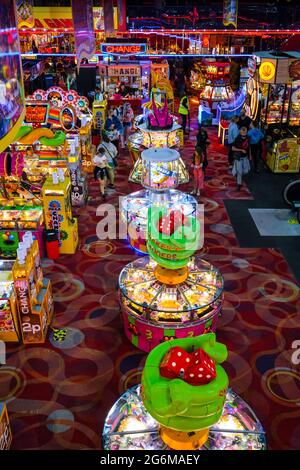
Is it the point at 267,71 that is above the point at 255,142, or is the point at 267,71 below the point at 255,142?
above

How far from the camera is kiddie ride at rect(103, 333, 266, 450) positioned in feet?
9.90

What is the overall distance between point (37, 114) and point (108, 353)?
6.57 m

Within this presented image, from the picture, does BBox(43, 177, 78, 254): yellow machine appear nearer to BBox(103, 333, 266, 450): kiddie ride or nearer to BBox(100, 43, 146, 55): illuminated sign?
BBox(103, 333, 266, 450): kiddie ride

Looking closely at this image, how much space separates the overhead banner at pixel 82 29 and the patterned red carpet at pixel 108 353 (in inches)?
265

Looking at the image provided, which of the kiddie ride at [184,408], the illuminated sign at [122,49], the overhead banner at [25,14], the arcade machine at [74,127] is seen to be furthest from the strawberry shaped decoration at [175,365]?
the illuminated sign at [122,49]

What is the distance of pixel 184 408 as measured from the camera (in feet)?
9.68

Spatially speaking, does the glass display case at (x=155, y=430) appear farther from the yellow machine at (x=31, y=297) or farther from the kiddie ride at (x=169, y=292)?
the yellow machine at (x=31, y=297)

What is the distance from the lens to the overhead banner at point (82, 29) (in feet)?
41.6

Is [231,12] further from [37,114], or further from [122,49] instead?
[37,114]

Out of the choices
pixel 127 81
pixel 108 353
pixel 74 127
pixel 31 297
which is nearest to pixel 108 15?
pixel 127 81

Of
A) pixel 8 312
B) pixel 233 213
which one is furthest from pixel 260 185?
pixel 8 312

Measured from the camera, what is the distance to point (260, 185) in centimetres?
1109

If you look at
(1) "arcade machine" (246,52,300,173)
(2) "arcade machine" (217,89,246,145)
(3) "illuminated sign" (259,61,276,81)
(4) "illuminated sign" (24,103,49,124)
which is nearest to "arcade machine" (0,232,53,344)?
(4) "illuminated sign" (24,103,49,124)

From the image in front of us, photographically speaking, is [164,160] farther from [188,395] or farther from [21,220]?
[188,395]
